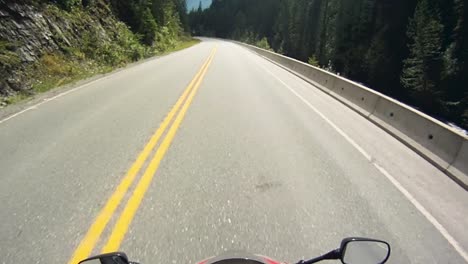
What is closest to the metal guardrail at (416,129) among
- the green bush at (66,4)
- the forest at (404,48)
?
the green bush at (66,4)

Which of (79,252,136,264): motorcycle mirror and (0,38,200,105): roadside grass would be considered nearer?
(79,252,136,264): motorcycle mirror

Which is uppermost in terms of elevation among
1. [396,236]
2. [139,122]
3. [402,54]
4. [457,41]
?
[396,236]

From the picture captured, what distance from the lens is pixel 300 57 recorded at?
3066 inches

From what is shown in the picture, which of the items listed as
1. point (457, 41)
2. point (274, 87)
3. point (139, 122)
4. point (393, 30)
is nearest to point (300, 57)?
point (393, 30)

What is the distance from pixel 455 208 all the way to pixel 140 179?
13.3ft

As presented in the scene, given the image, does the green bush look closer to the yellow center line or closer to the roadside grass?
the roadside grass

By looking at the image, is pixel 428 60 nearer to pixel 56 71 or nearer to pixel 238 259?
pixel 56 71

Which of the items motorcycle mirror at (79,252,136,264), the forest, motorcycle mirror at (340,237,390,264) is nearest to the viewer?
motorcycle mirror at (79,252,136,264)

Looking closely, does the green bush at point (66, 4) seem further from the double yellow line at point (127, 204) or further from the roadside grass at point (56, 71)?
the double yellow line at point (127, 204)

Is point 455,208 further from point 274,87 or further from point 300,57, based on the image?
point 300,57

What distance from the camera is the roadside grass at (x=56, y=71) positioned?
1305 centimetres

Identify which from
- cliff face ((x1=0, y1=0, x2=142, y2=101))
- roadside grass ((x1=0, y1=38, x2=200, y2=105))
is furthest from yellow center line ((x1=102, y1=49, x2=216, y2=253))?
cliff face ((x1=0, y1=0, x2=142, y2=101))

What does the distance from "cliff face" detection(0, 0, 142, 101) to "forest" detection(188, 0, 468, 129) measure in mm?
22723

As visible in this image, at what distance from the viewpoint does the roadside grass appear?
42.8ft
